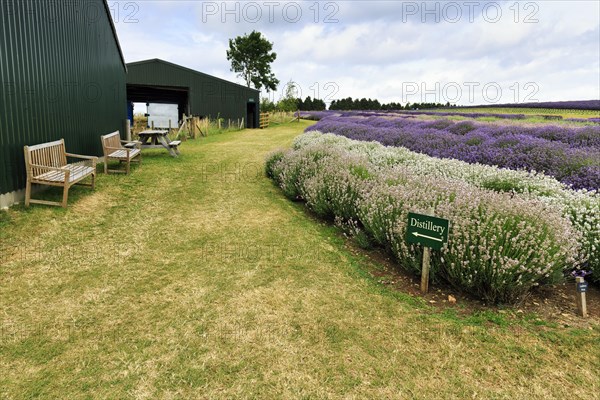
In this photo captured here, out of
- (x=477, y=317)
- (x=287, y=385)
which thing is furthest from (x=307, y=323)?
(x=477, y=317)

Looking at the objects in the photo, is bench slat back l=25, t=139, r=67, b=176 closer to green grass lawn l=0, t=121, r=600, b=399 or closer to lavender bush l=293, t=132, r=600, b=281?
green grass lawn l=0, t=121, r=600, b=399

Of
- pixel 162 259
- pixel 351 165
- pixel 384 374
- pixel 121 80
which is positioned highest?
pixel 121 80

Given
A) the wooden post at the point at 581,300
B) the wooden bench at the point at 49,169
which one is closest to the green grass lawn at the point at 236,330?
the wooden post at the point at 581,300

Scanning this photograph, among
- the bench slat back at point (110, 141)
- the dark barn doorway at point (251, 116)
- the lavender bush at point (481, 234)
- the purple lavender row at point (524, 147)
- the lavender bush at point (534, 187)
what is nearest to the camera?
the lavender bush at point (481, 234)

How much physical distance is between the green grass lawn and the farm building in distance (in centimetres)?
2081

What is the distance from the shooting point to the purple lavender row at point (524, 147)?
21.3 ft

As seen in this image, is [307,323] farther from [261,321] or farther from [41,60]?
[41,60]

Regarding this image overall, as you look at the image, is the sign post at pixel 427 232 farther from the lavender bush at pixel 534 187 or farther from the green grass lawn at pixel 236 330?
the lavender bush at pixel 534 187

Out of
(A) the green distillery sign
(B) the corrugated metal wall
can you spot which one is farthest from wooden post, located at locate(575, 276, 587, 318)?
(B) the corrugated metal wall

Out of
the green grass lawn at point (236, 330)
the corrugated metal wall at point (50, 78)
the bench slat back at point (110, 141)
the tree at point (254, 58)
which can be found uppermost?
the tree at point (254, 58)

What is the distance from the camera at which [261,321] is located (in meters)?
3.21

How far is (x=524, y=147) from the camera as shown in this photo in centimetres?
793

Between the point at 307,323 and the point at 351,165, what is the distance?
4.11 meters

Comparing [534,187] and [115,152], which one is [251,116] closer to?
[115,152]
